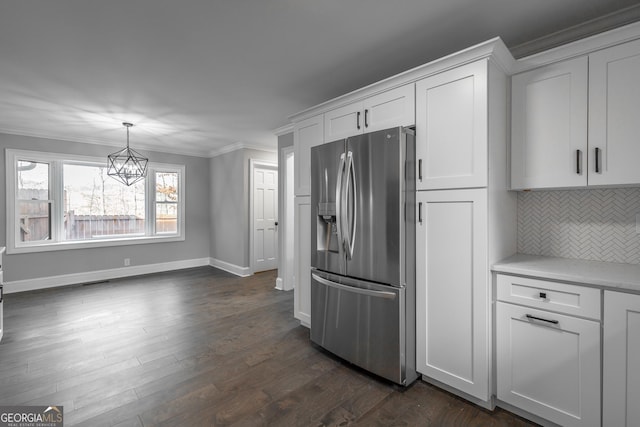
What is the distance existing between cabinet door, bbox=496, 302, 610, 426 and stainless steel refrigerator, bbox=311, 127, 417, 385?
0.58 metres

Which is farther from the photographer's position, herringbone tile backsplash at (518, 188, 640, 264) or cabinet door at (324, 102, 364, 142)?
cabinet door at (324, 102, 364, 142)

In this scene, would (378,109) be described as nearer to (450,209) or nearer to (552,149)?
(450,209)

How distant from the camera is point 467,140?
6.14 feet

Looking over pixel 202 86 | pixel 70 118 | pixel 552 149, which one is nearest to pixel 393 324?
pixel 552 149

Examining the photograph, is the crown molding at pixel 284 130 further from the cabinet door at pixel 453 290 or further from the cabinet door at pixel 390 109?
the cabinet door at pixel 453 290

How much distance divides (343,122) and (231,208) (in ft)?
12.6

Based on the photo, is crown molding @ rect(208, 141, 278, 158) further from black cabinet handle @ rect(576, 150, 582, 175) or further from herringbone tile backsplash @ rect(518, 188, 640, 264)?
black cabinet handle @ rect(576, 150, 582, 175)

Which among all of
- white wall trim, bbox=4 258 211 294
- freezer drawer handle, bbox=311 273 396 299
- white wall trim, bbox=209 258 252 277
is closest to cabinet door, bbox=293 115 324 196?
freezer drawer handle, bbox=311 273 396 299

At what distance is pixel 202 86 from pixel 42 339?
2.97 m

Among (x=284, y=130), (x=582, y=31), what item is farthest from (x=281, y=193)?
(x=582, y=31)

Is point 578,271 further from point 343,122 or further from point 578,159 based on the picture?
point 343,122

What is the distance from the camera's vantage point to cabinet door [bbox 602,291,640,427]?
1.45 metres

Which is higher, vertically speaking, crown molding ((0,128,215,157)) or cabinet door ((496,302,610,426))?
crown molding ((0,128,215,157))

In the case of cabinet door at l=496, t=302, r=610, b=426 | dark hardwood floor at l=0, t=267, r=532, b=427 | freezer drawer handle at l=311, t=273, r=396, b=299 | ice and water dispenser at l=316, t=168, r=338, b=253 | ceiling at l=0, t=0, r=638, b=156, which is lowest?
dark hardwood floor at l=0, t=267, r=532, b=427
